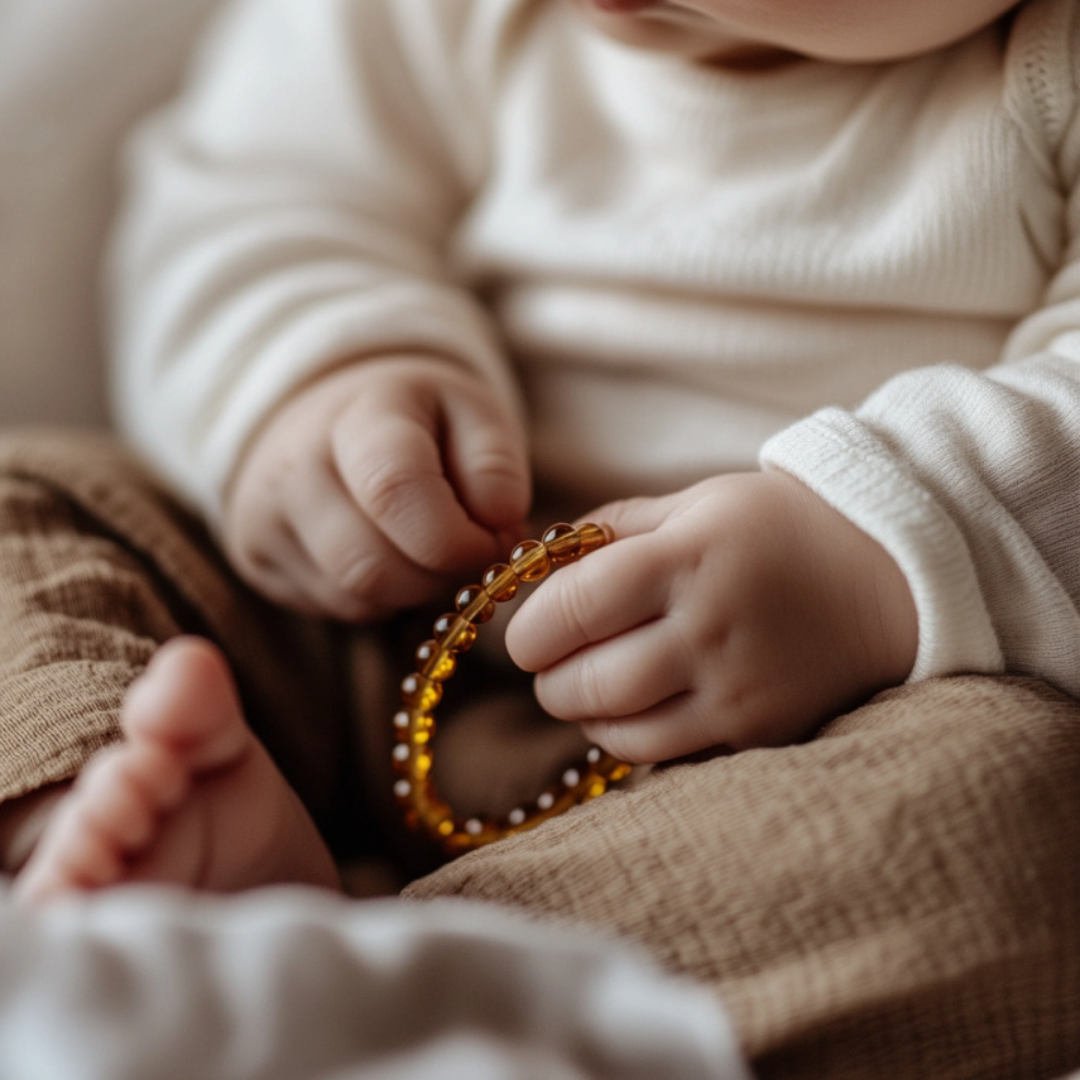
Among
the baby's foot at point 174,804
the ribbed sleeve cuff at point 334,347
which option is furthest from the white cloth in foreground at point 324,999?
the ribbed sleeve cuff at point 334,347

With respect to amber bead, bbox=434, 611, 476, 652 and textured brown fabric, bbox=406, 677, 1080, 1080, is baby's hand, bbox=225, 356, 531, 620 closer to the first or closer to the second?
amber bead, bbox=434, 611, 476, 652

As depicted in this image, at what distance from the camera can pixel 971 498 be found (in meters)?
0.45

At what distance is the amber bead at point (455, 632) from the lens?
509 mm

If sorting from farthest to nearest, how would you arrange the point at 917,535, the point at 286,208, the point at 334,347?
the point at 286,208, the point at 334,347, the point at 917,535

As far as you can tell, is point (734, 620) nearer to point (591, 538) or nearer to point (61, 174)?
point (591, 538)

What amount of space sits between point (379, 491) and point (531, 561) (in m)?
0.09

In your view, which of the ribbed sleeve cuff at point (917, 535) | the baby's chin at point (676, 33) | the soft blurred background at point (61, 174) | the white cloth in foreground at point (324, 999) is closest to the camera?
the white cloth in foreground at point (324, 999)


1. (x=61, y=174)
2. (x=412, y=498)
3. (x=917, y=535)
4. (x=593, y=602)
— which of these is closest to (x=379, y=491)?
(x=412, y=498)

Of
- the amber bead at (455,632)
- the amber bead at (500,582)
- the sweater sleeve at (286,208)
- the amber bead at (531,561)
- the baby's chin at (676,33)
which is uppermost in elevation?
the baby's chin at (676,33)

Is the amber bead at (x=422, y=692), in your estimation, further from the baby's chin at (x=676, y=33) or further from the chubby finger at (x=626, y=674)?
the baby's chin at (x=676, y=33)

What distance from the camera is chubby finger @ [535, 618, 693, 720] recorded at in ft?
1.48

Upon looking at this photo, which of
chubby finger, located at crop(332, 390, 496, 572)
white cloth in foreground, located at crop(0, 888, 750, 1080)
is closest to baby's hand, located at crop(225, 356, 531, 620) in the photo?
chubby finger, located at crop(332, 390, 496, 572)

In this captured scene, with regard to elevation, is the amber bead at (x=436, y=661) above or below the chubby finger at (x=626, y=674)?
below

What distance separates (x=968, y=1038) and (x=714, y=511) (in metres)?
0.21
